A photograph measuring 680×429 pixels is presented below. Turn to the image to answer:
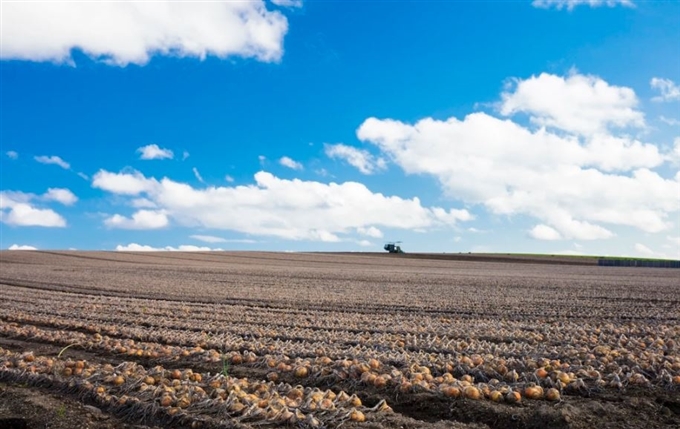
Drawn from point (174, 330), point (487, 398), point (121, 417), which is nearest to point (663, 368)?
point (487, 398)

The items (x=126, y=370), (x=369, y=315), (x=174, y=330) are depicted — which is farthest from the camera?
(x=369, y=315)

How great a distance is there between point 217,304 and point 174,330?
469 cm

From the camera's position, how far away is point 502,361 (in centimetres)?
698

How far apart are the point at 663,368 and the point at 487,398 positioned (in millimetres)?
2463

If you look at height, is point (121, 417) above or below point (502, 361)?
below

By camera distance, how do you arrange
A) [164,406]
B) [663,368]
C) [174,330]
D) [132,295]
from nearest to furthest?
[164,406] < [663,368] < [174,330] < [132,295]

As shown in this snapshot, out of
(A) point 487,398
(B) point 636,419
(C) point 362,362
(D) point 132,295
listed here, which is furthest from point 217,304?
(B) point 636,419

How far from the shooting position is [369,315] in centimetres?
1285

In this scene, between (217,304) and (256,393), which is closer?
(256,393)

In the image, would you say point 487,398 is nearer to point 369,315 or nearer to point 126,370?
point 126,370

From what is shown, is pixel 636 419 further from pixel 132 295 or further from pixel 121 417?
pixel 132 295

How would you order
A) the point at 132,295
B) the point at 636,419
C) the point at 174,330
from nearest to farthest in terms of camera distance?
the point at 636,419 < the point at 174,330 < the point at 132,295

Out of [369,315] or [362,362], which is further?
[369,315]

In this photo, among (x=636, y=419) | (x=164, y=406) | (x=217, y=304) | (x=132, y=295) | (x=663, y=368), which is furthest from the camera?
(x=132, y=295)
